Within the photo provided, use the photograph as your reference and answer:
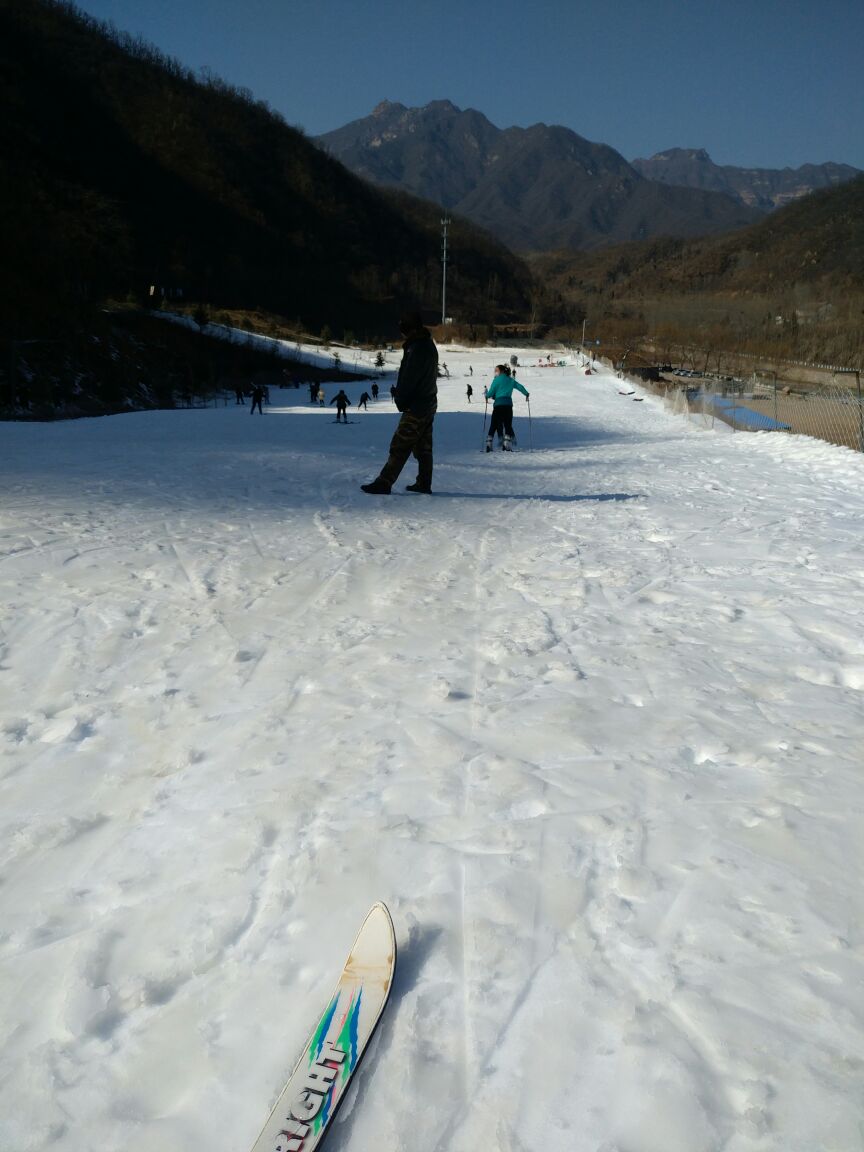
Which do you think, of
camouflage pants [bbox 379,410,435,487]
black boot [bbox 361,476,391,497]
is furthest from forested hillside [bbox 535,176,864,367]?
black boot [bbox 361,476,391,497]

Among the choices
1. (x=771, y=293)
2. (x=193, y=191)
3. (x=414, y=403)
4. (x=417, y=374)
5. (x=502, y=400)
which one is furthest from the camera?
(x=771, y=293)


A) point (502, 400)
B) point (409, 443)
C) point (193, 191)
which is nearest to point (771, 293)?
point (193, 191)

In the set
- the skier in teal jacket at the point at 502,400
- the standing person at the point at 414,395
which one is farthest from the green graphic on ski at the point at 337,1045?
the skier in teal jacket at the point at 502,400

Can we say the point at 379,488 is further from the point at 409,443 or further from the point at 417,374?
the point at 417,374

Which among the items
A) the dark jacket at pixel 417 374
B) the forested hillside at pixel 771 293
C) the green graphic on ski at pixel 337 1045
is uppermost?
the forested hillside at pixel 771 293

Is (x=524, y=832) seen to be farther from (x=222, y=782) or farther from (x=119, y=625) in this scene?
(x=119, y=625)

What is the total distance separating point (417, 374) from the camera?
760 centimetres

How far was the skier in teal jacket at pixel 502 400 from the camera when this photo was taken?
13.8 m

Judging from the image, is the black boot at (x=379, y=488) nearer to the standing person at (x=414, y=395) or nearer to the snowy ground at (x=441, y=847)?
the standing person at (x=414, y=395)

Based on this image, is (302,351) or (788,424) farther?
(302,351)

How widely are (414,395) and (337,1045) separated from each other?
6603 mm

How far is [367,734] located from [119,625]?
5.98ft

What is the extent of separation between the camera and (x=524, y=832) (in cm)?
238

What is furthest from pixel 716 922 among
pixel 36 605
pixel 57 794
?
A: pixel 36 605
